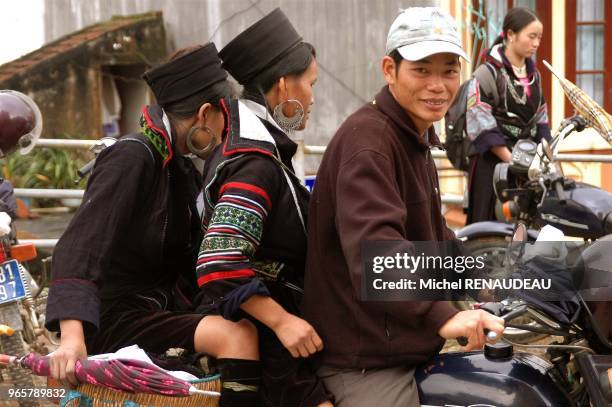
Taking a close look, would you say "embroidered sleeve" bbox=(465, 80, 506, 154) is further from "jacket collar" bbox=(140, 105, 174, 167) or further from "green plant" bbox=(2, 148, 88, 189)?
"green plant" bbox=(2, 148, 88, 189)

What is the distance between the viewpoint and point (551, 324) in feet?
8.70

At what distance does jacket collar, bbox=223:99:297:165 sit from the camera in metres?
2.92

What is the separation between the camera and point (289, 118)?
10.5 feet

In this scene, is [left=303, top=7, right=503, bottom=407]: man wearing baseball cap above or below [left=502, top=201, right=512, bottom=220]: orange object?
above

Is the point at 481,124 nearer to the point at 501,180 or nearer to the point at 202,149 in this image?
the point at 501,180

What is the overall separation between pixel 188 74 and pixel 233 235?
0.79m

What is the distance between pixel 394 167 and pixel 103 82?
10.6 metres

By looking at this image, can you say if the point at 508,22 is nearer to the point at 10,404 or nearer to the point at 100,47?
the point at 10,404

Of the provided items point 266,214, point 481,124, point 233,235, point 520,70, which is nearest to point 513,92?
point 520,70

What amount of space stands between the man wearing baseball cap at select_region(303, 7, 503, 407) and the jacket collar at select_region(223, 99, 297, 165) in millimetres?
247

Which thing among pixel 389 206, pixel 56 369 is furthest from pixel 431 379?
pixel 56 369

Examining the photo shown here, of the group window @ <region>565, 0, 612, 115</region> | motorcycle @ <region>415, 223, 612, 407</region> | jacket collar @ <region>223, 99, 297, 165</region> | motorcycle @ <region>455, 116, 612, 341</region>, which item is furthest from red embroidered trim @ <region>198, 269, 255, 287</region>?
window @ <region>565, 0, 612, 115</region>

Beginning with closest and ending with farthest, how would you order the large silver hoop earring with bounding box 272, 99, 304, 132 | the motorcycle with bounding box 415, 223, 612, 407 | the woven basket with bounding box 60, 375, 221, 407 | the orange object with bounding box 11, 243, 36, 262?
the motorcycle with bounding box 415, 223, 612, 407 < the woven basket with bounding box 60, 375, 221, 407 < the large silver hoop earring with bounding box 272, 99, 304, 132 < the orange object with bounding box 11, 243, 36, 262

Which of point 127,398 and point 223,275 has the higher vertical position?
point 223,275
